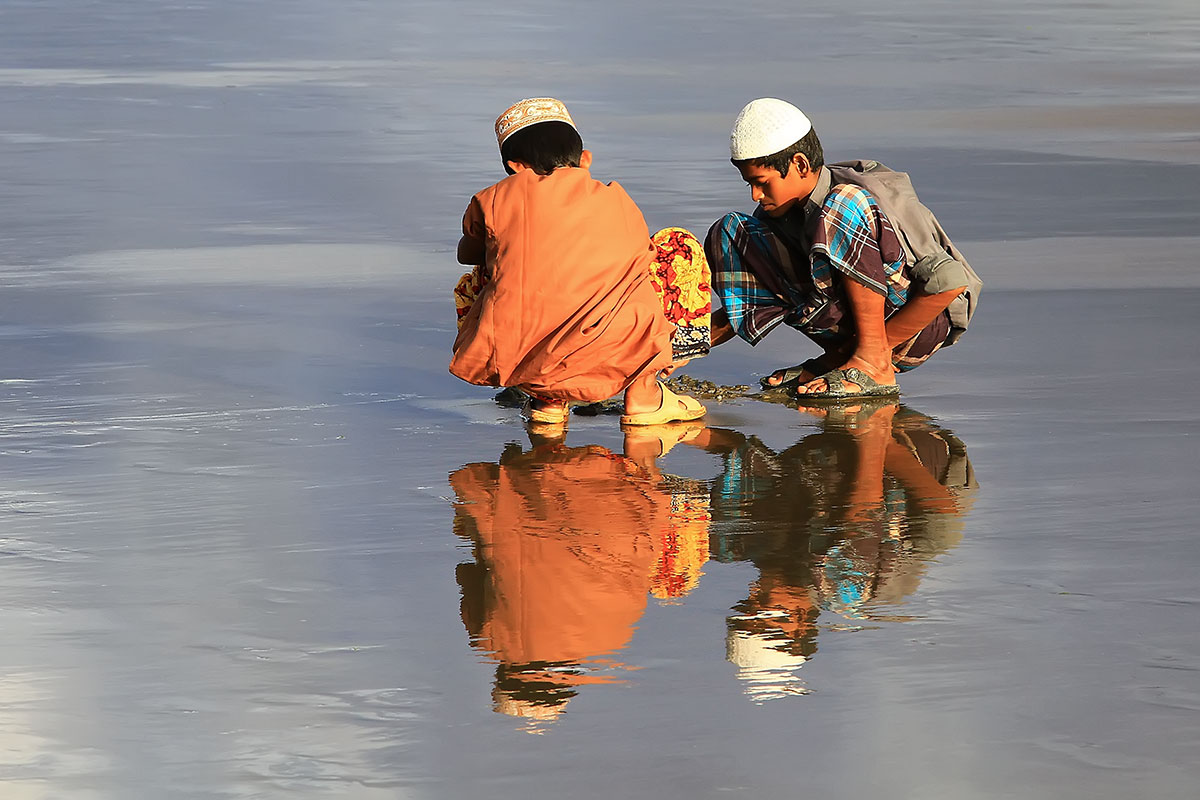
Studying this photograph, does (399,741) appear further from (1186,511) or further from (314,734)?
(1186,511)

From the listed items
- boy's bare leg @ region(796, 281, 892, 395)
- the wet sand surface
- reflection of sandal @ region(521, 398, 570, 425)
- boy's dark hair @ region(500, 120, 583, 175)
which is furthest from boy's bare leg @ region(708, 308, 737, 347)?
boy's dark hair @ region(500, 120, 583, 175)

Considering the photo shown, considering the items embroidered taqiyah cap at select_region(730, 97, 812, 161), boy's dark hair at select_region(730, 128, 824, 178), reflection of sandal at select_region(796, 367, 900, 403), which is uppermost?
embroidered taqiyah cap at select_region(730, 97, 812, 161)

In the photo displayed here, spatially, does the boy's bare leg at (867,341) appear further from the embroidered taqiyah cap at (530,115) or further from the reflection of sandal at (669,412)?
the embroidered taqiyah cap at (530,115)

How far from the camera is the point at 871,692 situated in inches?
138

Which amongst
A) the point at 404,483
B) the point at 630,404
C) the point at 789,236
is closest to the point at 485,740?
the point at 404,483

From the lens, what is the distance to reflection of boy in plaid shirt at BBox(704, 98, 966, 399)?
6.08 meters

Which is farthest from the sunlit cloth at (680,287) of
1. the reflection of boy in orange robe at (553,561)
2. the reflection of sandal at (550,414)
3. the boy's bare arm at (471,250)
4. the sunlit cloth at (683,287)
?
the reflection of boy in orange robe at (553,561)

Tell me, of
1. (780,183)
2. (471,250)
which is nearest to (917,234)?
(780,183)

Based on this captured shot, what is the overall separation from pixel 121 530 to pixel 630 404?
5.67 ft

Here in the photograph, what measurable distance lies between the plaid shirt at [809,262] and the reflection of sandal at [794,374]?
3.7 inches

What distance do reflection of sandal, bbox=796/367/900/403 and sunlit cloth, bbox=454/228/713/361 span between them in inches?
16.3

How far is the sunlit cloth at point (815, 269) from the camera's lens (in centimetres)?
610

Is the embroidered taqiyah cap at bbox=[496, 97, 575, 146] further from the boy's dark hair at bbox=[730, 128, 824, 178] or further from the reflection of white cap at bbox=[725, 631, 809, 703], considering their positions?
the reflection of white cap at bbox=[725, 631, 809, 703]

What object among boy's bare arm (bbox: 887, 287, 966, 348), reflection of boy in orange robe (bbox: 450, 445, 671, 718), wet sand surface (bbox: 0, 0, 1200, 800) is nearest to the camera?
Answer: wet sand surface (bbox: 0, 0, 1200, 800)
